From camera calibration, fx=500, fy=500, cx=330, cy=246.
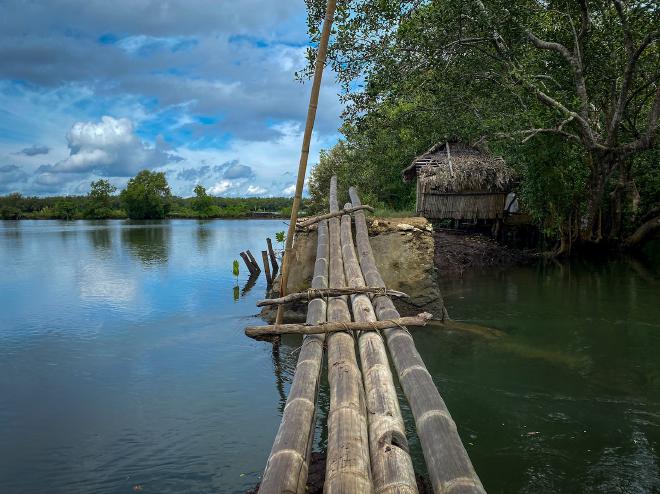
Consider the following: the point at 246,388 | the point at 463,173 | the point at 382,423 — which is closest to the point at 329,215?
the point at 246,388

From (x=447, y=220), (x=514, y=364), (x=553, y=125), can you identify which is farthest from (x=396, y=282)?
(x=447, y=220)

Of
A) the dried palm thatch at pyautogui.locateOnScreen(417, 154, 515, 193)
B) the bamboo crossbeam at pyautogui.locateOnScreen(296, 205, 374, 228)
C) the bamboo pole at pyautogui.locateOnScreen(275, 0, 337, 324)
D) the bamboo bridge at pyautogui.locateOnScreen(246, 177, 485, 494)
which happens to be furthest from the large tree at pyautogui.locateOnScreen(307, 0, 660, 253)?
the bamboo bridge at pyautogui.locateOnScreen(246, 177, 485, 494)

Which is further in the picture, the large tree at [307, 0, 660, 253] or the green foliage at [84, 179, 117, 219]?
the green foliage at [84, 179, 117, 219]

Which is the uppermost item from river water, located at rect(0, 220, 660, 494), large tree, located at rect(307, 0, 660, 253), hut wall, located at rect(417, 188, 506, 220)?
large tree, located at rect(307, 0, 660, 253)

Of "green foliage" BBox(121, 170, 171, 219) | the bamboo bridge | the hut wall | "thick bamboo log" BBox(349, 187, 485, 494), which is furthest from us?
"green foliage" BBox(121, 170, 171, 219)

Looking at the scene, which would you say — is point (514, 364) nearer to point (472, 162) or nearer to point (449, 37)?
point (449, 37)

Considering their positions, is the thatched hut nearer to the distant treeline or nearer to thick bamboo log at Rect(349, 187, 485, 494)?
thick bamboo log at Rect(349, 187, 485, 494)

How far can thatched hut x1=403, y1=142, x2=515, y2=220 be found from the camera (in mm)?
19500

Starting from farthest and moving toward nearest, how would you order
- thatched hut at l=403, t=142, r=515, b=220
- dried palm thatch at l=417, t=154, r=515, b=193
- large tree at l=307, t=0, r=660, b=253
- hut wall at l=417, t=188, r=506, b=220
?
hut wall at l=417, t=188, r=506, b=220, thatched hut at l=403, t=142, r=515, b=220, dried palm thatch at l=417, t=154, r=515, b=193, large tree at l=307, t=0, r=660, b=253

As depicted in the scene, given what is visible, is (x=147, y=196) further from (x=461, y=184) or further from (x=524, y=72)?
(x=524, y=72)

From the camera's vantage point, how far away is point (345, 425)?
3.45 meters

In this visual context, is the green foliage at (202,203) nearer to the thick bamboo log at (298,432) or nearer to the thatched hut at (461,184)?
the thatched hut at (461,184)

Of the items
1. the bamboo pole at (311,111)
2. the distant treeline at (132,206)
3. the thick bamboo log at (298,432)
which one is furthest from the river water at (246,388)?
the distant treeline at (132,206)

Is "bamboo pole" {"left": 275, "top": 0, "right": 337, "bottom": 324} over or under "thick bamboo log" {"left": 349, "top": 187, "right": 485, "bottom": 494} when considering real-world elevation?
over
